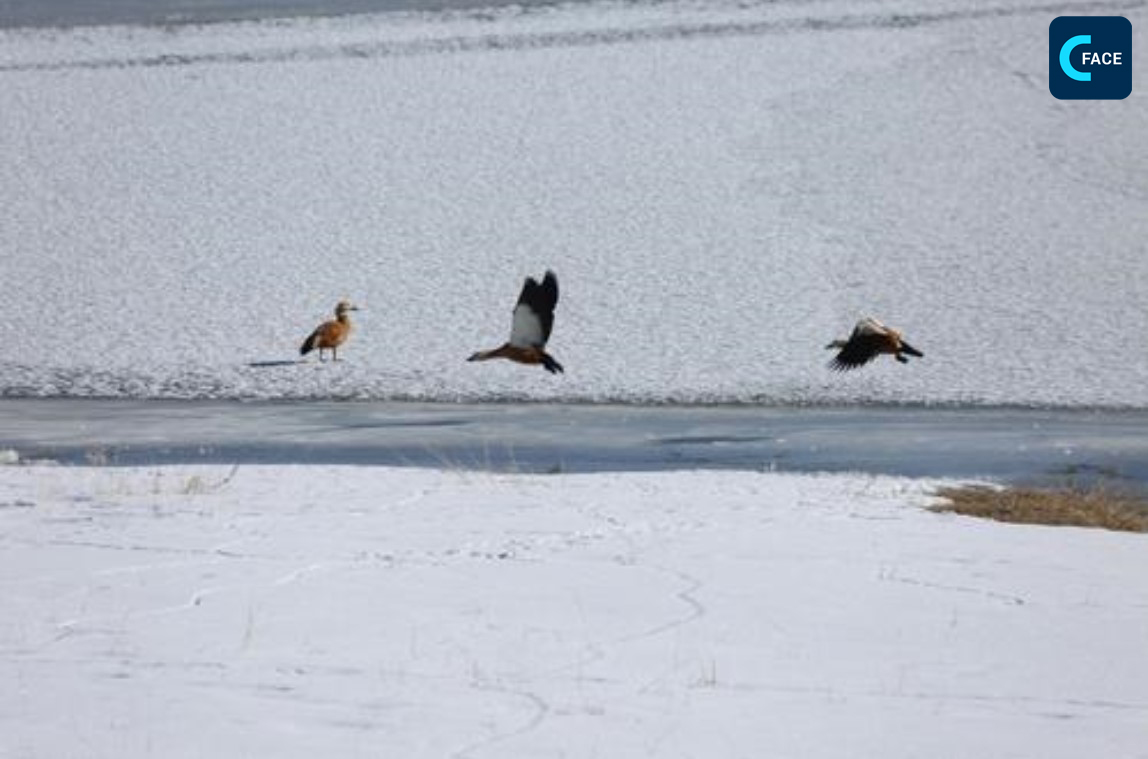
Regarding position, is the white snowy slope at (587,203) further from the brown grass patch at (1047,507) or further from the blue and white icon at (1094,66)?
the brown grass patch at (1047,507)

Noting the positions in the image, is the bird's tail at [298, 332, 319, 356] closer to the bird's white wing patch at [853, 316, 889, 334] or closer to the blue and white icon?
the bird's white wing patch at [853, 316, 889, 334]

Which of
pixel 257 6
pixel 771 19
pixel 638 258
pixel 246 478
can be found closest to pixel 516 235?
pixel 638 258

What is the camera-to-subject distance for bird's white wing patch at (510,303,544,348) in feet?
54.1

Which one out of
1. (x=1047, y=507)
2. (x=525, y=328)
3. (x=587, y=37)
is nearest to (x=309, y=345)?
(x=525, y=328)

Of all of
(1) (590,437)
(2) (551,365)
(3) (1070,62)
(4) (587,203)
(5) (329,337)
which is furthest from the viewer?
(3) (1070,62)

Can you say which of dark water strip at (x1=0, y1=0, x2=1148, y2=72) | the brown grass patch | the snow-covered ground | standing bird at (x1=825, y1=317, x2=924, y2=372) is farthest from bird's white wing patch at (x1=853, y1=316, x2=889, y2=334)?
the snow-covered ground

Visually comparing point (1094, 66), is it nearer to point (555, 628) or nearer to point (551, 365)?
point (551, 365)

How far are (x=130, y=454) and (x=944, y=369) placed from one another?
6.38 meters

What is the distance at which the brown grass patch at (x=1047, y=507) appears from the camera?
8852 millimetres

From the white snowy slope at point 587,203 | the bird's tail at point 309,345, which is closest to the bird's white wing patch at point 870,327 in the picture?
the white snowy slope at point 587,203

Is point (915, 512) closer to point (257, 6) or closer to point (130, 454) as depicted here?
point (130, 454)

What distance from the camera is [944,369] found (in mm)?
16062

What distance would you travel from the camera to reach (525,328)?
1681 centimetres

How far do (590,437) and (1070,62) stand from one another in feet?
44.4
